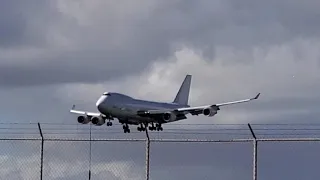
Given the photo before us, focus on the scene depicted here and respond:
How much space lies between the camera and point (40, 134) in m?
22.2

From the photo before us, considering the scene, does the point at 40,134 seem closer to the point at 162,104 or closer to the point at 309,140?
the point at 309,140

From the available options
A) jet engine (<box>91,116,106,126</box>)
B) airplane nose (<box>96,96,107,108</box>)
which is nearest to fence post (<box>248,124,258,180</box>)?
jet engine (<box>91,116,106,126</box>)

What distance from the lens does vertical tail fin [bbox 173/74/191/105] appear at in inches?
3477

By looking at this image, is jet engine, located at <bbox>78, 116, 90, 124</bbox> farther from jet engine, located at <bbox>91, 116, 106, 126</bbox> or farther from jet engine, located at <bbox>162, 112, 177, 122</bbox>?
jet engine, located at <bbox>162, 112, 177, 122</bbox>

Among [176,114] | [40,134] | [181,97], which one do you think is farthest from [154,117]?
[40,134]

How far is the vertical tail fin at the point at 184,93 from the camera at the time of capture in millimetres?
88312

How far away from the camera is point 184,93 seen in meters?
89.4

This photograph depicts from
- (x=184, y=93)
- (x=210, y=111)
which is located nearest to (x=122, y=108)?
(x=210, y=111)

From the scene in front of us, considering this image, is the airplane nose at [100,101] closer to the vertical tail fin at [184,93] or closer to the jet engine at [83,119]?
the jet engine at [83,119]

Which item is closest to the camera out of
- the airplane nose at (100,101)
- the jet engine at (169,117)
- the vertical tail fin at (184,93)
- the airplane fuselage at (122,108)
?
the jet engine at (169,117)

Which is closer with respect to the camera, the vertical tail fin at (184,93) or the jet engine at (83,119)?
the jet engine at (83,119)

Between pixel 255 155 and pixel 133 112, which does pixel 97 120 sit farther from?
pixel 255 155

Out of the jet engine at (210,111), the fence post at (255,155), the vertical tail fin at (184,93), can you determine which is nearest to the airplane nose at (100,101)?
the jet engine at (210,111)

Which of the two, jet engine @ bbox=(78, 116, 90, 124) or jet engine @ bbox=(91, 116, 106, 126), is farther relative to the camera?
jet engine @ bbox=(78, 116, 90, 124)
